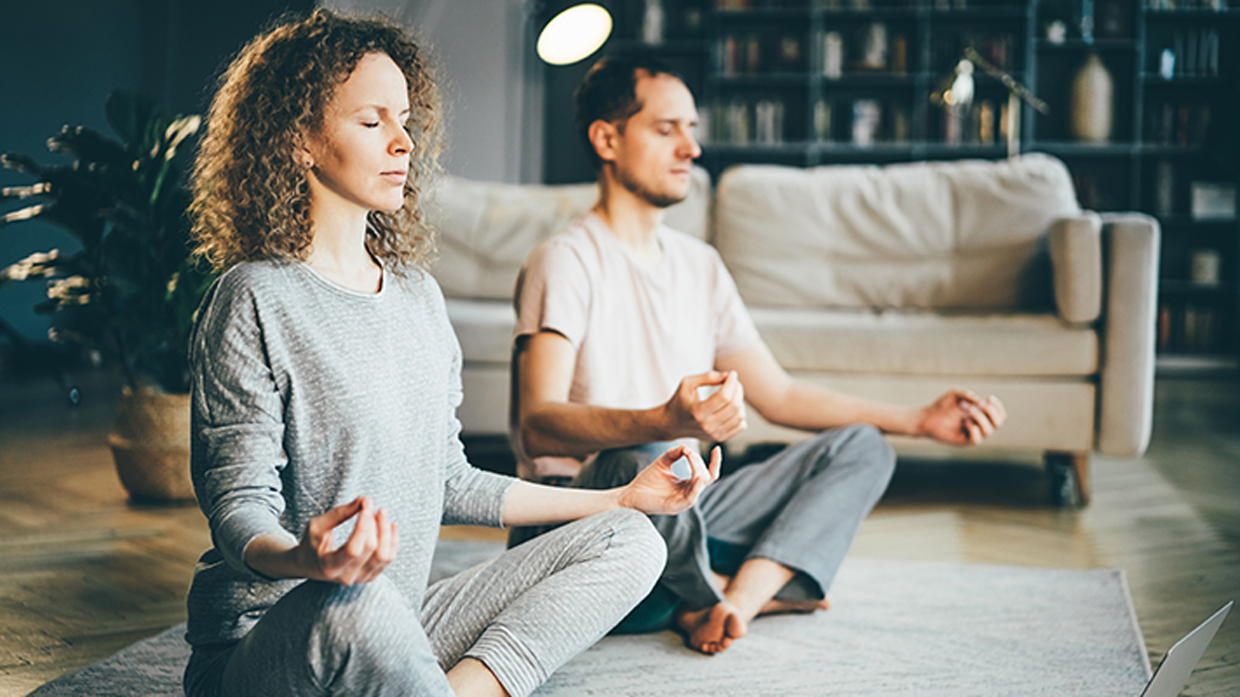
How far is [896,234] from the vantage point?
323 cm

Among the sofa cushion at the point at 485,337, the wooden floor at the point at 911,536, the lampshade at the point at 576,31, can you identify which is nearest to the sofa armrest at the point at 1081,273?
the wooden floor at the point at 911,536

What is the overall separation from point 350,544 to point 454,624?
48cm

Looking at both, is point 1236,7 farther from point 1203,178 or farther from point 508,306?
point 508,306

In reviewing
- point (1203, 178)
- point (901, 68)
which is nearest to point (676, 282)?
point (901, 68)

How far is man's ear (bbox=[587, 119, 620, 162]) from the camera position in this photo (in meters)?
1.79

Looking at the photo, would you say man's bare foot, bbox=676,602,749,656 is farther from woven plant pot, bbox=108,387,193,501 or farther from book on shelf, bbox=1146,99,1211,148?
book on shelf, bbox=1146,99,1211,148

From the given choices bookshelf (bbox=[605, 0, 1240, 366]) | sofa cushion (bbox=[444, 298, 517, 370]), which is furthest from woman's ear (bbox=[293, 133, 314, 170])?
bookshelf (bbox=[605, 0, 1240, 366])

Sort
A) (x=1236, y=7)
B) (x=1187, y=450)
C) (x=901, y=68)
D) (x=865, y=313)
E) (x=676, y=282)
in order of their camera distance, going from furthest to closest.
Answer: (x=901, y=68) < (x=1236, y=7) < (x=1187, y=450) < (x=865, y=313) < (x=676, y=282)

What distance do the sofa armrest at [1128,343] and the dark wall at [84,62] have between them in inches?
131

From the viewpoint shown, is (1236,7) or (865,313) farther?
(1236,7)

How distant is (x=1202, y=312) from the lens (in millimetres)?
5488

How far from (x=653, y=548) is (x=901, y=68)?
5.12 m

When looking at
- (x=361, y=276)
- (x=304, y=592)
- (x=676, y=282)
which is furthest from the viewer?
(x=676, y=282)

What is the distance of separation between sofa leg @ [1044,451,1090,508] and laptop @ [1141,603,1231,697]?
1.45 m
